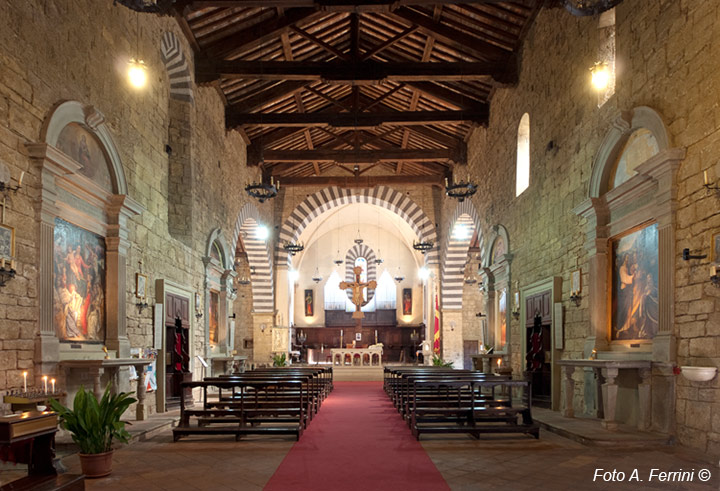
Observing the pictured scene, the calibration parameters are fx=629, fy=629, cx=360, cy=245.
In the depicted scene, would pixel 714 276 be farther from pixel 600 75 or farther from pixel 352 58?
pixel 352 58

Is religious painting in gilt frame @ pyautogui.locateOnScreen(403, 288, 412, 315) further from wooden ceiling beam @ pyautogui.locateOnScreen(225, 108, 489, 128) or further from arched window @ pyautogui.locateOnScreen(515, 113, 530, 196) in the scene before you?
arched window @ pyautogui.locateOnScreen(515, 113, 530, 196)

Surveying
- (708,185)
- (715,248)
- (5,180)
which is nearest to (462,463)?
(715,248)

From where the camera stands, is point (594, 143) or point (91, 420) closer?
point (91, 420)

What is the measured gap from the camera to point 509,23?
12211 mm

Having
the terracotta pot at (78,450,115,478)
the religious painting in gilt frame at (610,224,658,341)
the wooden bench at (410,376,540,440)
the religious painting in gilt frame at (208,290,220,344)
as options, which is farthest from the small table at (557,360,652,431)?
the religious painting in gilt frame at (208,290,220,344)

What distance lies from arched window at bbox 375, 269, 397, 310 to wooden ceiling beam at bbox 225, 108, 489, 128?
1541 centimetres

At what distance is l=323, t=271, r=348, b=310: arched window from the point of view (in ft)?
99.7

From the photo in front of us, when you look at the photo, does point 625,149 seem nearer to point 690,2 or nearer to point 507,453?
point 690,2

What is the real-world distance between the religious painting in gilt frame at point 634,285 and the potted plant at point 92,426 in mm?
5849

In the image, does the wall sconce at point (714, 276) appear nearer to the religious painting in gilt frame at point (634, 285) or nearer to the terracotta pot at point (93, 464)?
the religious painting in gilt frame at point (634, 285)

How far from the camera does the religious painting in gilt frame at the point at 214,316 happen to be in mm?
14827

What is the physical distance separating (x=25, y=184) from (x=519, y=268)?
31.3 feet

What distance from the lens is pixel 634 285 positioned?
7.87 m

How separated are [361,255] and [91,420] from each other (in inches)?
1009
